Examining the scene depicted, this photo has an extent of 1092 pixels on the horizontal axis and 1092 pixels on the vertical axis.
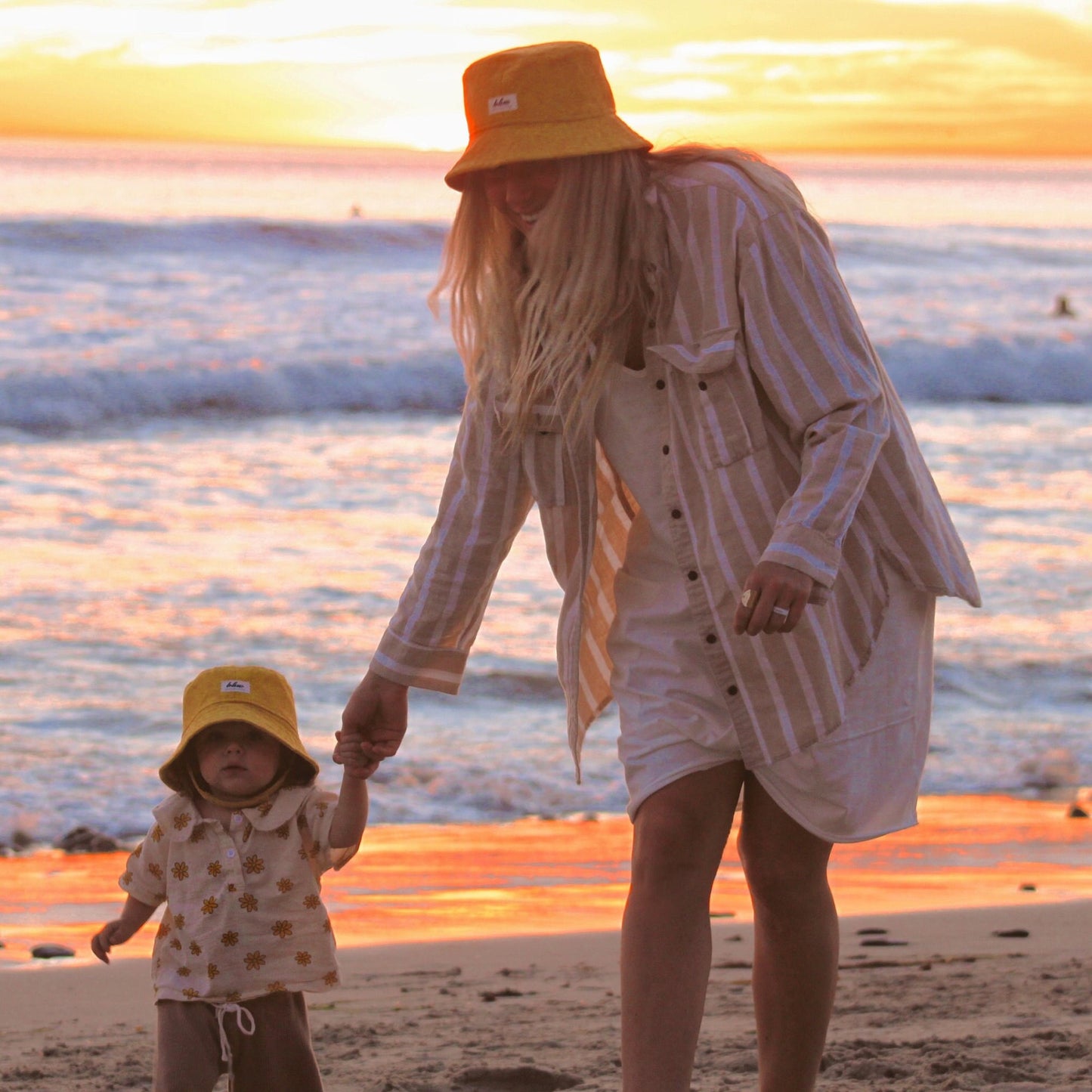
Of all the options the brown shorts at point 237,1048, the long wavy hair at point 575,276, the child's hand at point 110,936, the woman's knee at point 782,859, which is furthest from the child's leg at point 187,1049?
the long wavy hair at point 575,276

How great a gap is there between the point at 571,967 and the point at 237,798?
1.60 metres

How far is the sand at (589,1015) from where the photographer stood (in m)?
3.39

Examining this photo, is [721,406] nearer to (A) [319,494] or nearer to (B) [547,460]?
(B) [547,460]

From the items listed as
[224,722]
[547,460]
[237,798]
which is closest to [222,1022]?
[237,798]

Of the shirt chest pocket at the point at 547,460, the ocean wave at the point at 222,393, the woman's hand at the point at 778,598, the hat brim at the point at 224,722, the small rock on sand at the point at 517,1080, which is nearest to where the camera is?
the woman's hand at the point at 778,598

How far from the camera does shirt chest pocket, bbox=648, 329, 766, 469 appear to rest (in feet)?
8.23

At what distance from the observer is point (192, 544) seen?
990 centimetres

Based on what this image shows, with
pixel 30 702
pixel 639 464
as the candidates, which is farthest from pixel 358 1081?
pixel 30 702

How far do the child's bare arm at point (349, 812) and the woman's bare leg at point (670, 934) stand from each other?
521 mm

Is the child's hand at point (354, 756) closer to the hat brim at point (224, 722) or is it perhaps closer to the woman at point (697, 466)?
the hat brim at point (224, 722)

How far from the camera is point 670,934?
8.35 ft

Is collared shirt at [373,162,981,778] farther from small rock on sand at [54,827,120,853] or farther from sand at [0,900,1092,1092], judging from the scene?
small rock on sand at [54,827,120,853]

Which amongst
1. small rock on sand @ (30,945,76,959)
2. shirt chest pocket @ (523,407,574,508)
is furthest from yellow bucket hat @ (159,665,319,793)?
small rock on sand @ (30,945,76,959)

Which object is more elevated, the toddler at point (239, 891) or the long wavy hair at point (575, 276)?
the long wavy hair at point (575, 276)
